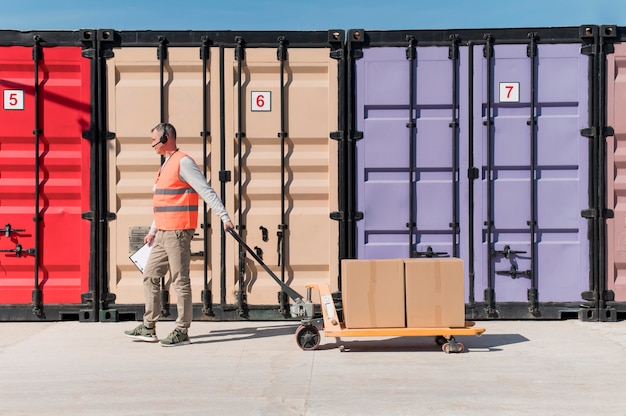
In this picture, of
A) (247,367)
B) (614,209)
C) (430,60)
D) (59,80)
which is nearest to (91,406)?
(247,367)

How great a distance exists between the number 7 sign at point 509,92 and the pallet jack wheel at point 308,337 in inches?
119

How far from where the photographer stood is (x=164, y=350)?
6668 millimetres

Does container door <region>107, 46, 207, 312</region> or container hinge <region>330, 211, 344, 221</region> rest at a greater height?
container door <region>107, 46, 207, 312</region>

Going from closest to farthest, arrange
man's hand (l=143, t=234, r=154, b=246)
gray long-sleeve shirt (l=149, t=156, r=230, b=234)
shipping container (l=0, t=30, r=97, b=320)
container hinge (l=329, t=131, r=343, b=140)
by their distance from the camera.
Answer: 1. gray long-sleeve shirt (l=149, t=156, r=230, b=234)
2. man's hand (l=143, t=234, r=154, b=246)
3. container hinge (l=329, t=131, r=343, b=140)
4. shipping container (l=0, t=30, r=97, b=320)

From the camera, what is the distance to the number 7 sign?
25.9 feet

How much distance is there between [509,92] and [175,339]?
3.96 meters

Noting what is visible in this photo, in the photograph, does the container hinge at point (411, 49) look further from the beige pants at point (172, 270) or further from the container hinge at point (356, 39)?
the beige pants at point (172, 270)

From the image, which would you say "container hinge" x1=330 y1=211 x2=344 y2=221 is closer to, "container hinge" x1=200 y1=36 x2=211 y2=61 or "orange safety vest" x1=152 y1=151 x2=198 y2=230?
"orange safety vest" x1=152 y1=151 x2=198 y2=230

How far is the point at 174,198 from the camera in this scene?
6.84 meters

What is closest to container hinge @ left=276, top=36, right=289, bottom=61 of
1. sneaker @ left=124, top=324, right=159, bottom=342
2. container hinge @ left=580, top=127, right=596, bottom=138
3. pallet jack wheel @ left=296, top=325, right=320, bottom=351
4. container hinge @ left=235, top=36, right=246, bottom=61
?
container hinge @ left=235, top=36, right=246, bottom=61

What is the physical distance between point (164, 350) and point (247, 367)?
100cm

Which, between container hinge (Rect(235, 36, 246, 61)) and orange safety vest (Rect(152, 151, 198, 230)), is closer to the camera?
orange safety vest (Rect(152, 151, 198, 230))

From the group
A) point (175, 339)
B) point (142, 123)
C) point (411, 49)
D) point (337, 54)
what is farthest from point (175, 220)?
point (411, 49)

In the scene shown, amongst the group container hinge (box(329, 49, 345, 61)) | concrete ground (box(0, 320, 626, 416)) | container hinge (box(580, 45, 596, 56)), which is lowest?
concrete ground (box(0, 320, 626, 416))
